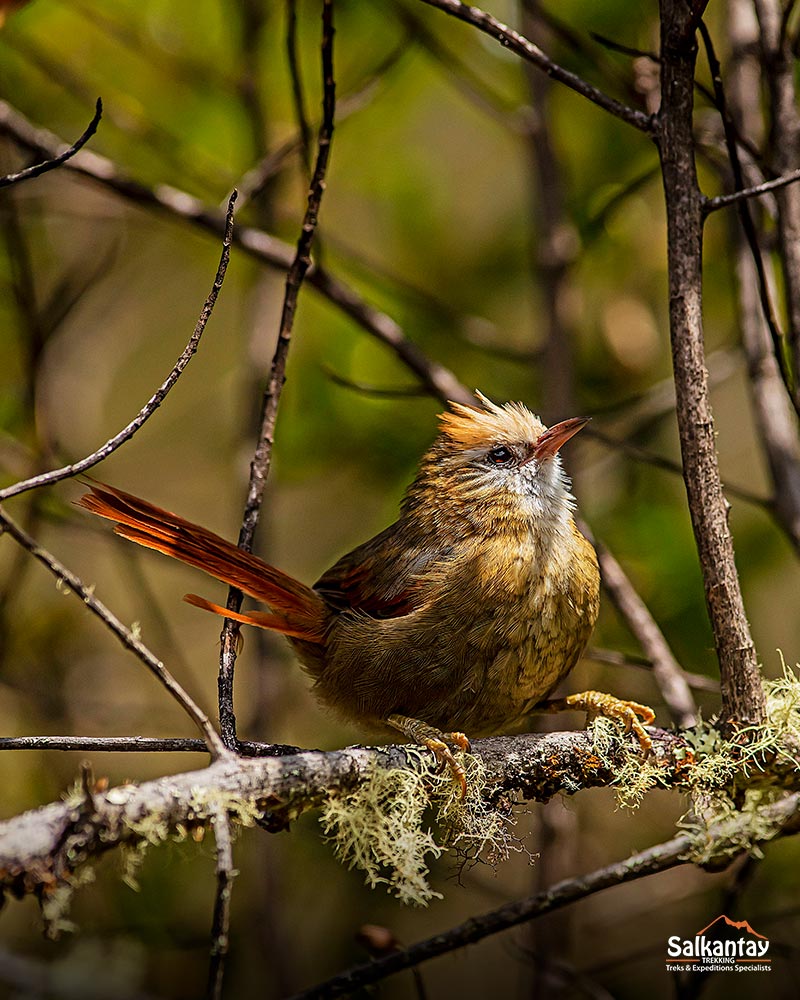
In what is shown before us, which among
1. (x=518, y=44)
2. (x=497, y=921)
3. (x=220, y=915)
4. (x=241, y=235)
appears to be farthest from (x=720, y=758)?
(x=241, y=235)

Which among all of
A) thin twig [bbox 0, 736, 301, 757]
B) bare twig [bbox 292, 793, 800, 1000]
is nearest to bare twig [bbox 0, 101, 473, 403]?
thin twig [bbox 0, 736, 301, 757]

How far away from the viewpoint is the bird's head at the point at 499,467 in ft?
8.38

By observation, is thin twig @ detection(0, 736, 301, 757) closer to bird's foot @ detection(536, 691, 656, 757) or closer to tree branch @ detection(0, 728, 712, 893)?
tree branch @ detection(0, 728, 712, 893)

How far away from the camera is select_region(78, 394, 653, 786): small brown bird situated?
2258mm

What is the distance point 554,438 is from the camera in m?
2.58

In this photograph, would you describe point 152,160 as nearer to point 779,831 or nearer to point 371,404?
point 371,404

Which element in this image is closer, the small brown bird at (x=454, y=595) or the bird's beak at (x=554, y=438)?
the small brown bird at (x=454, y=595)

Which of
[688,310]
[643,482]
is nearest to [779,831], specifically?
[688,310]

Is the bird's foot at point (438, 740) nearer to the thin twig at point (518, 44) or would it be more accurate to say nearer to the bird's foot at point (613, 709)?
the bird's foot at point (613, 709)

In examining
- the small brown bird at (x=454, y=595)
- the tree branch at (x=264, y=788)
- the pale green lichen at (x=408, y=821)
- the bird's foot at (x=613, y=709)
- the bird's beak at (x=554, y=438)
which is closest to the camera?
the tree branch at (x=264, y=788)

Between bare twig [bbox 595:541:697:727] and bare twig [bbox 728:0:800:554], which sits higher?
bare twig [bbox 728:0:800:554]

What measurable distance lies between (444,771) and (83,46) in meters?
3.52

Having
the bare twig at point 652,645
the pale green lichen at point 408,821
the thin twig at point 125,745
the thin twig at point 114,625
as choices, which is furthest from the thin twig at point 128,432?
the bare twig at point 652,645

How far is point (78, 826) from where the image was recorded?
4.40 ft
